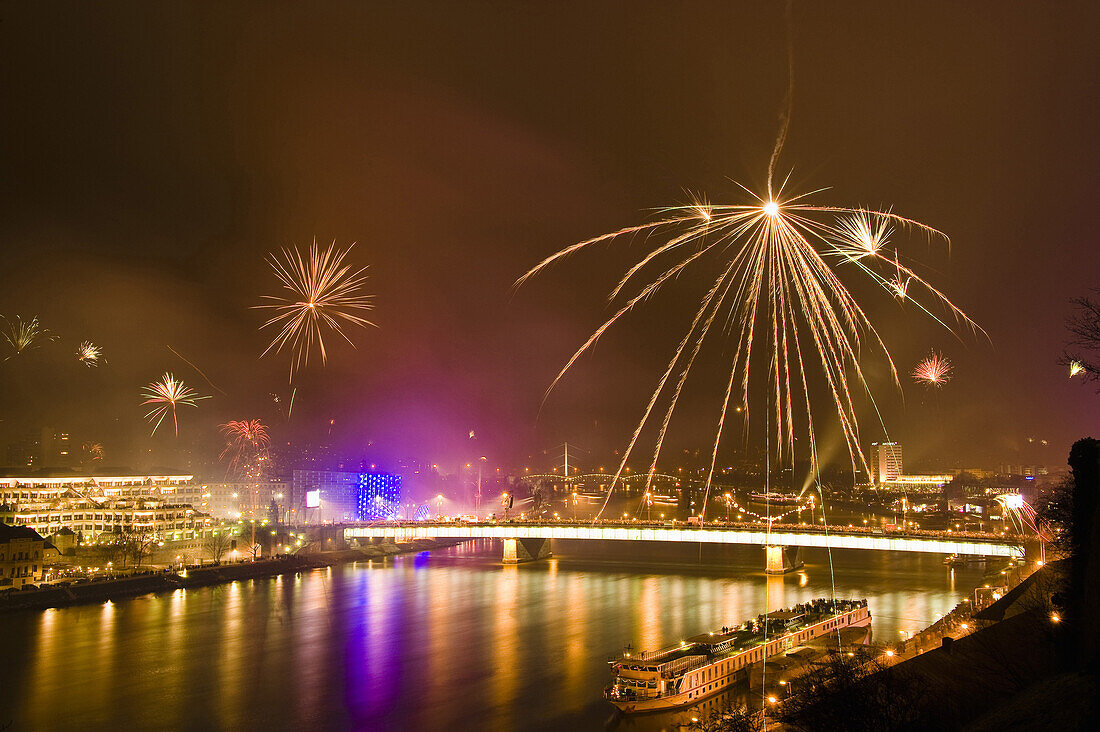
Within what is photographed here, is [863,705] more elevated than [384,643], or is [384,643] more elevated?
[863,705]

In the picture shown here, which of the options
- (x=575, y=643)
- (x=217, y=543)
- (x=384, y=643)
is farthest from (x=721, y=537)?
(x=217, y=543)

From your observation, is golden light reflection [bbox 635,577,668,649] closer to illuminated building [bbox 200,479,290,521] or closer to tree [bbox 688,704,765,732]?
tree [bbox 688,704,765,732]

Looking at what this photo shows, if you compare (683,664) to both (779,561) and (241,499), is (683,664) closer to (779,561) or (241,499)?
(779,561)

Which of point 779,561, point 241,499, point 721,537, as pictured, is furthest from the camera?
point 241,499

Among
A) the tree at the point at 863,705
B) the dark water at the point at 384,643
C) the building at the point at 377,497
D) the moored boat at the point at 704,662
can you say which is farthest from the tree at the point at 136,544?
the tree at the point at 863,705

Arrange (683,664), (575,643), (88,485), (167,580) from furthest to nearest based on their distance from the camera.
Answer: (88,485) → (167,580) → (575,643) → (683,664)

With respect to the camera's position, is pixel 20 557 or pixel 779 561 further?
pixel 779 561
